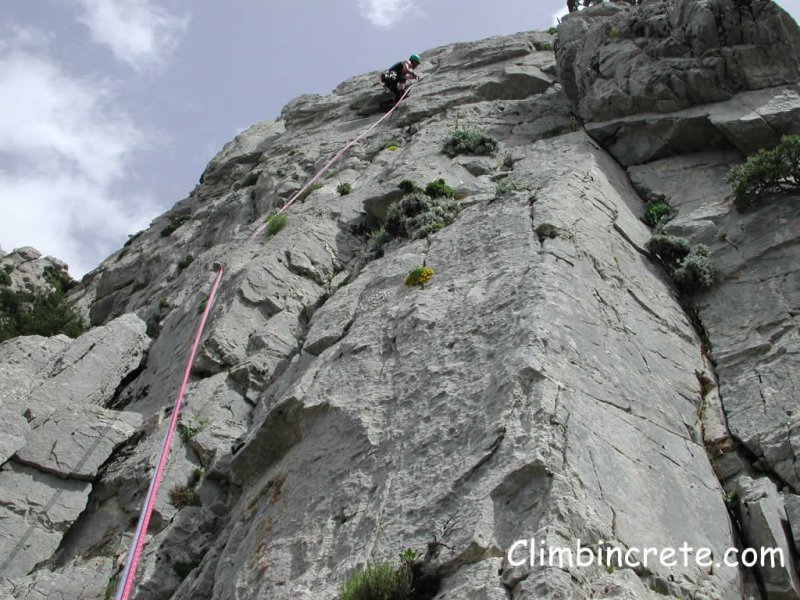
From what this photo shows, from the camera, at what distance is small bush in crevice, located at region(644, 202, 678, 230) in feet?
59.5

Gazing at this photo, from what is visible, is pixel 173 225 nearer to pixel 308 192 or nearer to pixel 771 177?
pixel 308 192

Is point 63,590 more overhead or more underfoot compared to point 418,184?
more underfoot

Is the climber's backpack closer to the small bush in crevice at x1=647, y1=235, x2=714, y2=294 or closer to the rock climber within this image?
the rock climber

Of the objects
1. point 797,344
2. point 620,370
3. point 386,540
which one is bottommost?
point 386,540

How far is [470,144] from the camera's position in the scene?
22.7 meters

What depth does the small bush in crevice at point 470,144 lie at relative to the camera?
74.1 feet

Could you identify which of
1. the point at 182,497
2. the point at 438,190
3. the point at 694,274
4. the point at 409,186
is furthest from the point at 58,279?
the point at 694,274

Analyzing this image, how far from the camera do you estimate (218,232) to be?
27.8m

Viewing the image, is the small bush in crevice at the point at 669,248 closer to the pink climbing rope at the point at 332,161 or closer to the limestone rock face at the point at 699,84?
the limestone rock face at the point at 699,84

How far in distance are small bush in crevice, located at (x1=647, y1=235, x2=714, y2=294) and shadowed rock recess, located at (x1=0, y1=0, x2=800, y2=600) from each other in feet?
0.79

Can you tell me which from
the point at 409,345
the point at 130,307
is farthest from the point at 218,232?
the point at 409,345

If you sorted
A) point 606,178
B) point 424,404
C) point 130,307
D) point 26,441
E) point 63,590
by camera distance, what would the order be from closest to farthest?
point 424,404 < point 63,590 < point 26,441 < point 606,178 < point 130,307

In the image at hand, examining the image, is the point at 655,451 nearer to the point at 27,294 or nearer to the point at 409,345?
the point at 409,345

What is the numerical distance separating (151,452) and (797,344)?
1152 cm
